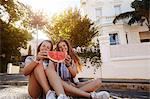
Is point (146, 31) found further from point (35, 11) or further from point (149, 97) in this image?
point (149, 97)

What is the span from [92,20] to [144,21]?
5184mm

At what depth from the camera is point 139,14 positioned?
66.7ft

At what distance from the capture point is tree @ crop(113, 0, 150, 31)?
19.7m

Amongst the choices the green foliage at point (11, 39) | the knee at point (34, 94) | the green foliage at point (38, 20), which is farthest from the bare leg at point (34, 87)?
the green foliage at point (38, 20)

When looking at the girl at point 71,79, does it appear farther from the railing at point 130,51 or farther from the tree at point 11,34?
the tree at point 11,34

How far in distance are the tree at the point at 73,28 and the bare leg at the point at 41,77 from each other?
47.5ft

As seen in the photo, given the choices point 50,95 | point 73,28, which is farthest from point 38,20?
point 50,95

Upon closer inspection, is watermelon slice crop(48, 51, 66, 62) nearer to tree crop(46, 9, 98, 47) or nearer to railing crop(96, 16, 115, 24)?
tree crop(46, 9, 98, 47)

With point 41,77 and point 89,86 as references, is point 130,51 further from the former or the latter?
point 41,77

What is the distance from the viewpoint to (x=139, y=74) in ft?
36.0

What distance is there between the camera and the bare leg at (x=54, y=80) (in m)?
2.70

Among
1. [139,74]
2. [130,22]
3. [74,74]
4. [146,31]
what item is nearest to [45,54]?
[74,74]

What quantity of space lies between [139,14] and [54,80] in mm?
18918

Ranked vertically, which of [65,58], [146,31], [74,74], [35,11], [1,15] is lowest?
[74,74]
